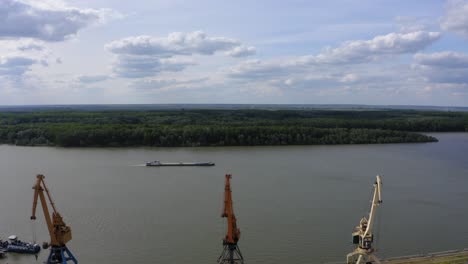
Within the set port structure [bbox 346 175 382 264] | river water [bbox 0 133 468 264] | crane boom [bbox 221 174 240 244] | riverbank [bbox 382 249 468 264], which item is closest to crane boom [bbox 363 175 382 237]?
port structure [bbox 346 175 382 264]

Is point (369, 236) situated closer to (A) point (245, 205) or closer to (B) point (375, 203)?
(B) point (375, 203)

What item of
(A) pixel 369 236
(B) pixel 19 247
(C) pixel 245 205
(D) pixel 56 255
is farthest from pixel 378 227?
(B) pixel 19 247

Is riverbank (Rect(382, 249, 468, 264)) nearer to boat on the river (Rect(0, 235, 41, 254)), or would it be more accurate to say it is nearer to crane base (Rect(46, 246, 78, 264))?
crane base (Rect(46, 246, 78, 264))

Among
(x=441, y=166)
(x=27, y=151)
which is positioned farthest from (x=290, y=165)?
(x=27, y=151)

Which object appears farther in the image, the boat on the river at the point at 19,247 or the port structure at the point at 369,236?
the boat on the river at the point at 19,247

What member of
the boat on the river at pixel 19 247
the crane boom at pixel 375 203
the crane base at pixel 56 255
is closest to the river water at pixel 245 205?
the boat on the river at pixel 19 247

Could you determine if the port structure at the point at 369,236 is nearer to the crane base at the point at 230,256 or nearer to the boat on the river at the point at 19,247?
the crane base at the point at 230,256
